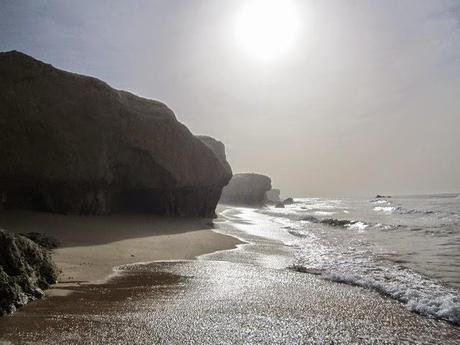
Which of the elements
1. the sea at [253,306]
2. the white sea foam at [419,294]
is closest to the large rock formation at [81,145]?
the sea at [253,306]

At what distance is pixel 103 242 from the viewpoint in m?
11.0

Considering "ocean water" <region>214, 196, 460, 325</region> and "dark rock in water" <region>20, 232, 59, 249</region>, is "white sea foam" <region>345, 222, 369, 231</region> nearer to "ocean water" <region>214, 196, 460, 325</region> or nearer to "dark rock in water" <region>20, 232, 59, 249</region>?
"ocean water" <region>214, 196, 460, 325</region>

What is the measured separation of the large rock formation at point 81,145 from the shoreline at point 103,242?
1.24 m

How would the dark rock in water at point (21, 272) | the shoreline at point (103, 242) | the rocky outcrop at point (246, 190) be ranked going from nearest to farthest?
1. the dark rock in water at point (21, 272)
2. the shoreline at point (103, 242)
3. the rocky outcrop at point (246, 190)

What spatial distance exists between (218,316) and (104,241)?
7123 millimetres

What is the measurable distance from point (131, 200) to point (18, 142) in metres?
7.31

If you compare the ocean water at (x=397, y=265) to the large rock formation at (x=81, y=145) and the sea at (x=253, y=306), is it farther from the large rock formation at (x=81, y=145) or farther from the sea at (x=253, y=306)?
the large rock formation at (x=81, y=145)

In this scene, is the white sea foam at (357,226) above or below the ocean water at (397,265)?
above

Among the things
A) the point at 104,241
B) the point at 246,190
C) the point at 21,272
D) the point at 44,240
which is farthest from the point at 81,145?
the point at 246,190

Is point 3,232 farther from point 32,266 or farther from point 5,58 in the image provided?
point 5,58

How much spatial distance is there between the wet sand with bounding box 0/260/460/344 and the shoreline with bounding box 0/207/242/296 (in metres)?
0.94

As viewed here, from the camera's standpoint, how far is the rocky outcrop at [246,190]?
2547 inches

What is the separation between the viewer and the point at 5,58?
47.8 feet

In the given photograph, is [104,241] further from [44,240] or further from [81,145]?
[81,145]
